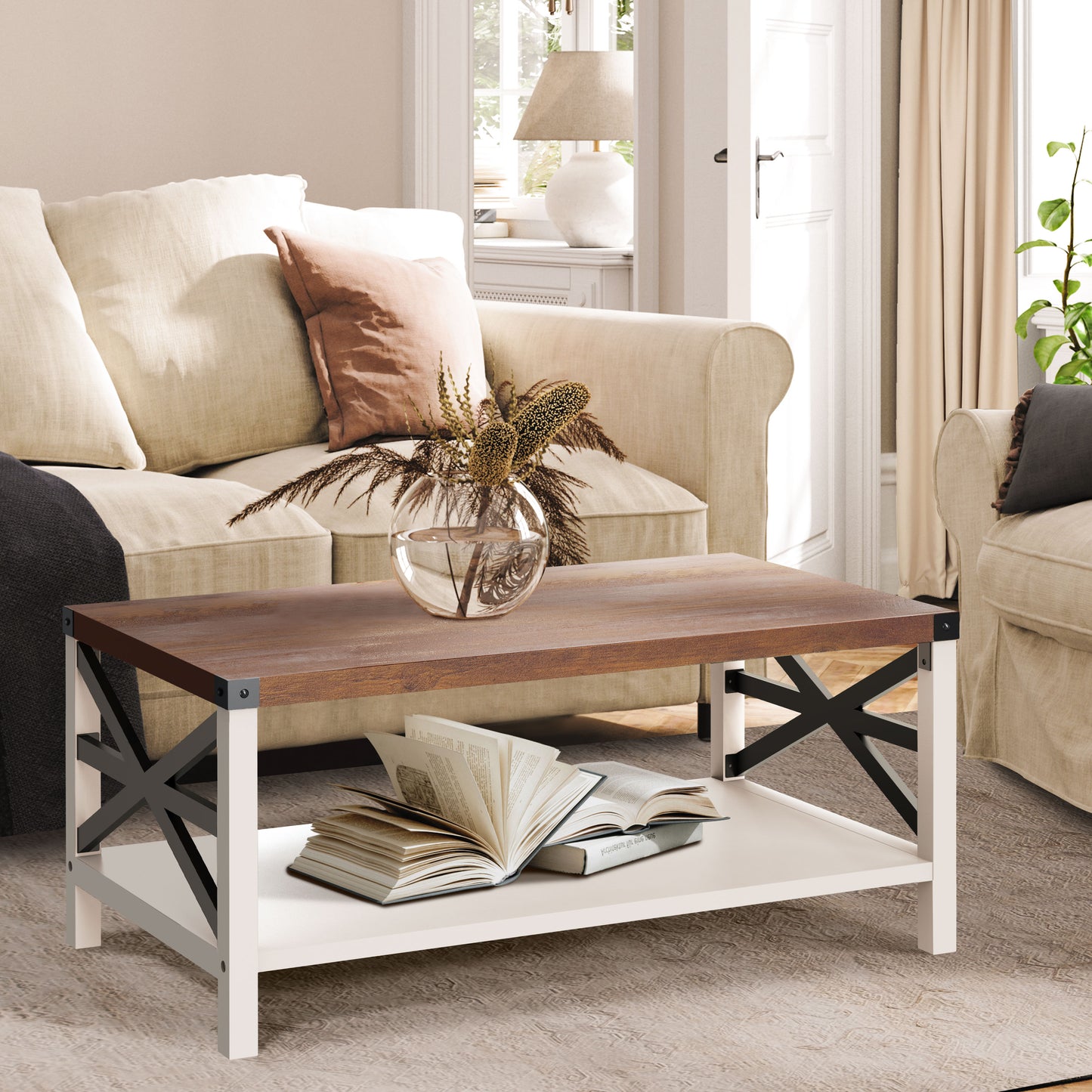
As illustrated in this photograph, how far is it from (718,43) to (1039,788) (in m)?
1.86

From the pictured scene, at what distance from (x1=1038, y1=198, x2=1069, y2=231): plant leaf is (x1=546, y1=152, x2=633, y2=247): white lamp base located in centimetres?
159

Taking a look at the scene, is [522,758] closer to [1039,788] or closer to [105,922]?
[105,922]

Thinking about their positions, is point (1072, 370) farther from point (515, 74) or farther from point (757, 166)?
point (515, 74)

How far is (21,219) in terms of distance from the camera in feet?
9.75

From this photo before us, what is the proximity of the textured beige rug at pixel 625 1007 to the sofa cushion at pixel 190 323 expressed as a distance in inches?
38.4

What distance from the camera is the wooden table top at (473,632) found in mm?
1658

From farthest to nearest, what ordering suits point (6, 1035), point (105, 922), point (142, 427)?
1. point (142, 427)
2. point (105, 922)
3. point (6, 1035)

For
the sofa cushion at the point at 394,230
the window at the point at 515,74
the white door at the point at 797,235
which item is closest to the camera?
the sofa cushion at the point at 394,230

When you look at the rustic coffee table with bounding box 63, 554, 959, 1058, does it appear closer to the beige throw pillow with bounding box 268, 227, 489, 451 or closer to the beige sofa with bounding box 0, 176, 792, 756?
the beige sofa with bounding box 0, 176, 792, 756

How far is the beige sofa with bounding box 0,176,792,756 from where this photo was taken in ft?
8.48

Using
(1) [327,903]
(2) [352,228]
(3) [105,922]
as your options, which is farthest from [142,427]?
(1) [327,903]

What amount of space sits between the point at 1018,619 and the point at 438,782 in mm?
1055

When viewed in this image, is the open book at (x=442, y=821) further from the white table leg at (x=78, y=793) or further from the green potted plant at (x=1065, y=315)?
the green potted plant at (x=1065, y=315)

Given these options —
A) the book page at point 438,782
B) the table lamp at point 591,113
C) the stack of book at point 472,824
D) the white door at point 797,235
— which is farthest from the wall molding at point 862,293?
the book page at point 438,782
